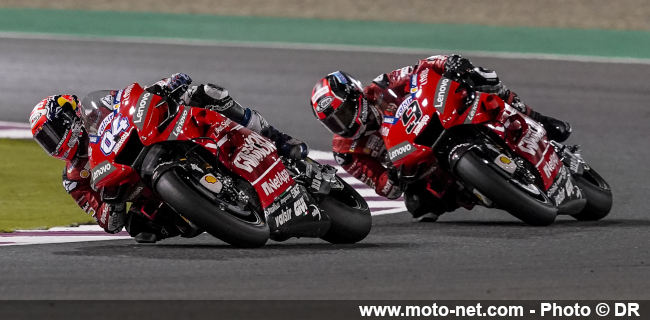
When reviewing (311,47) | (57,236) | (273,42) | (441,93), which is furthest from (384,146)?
(273,42)

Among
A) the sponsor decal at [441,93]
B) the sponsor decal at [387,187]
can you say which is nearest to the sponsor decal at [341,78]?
the sponsor decal at [441,93]

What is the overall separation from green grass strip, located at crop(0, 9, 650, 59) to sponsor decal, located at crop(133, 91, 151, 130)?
38.9 feet

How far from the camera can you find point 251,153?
7.90 m

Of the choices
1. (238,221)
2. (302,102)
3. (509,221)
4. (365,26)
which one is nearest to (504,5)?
(365,26)

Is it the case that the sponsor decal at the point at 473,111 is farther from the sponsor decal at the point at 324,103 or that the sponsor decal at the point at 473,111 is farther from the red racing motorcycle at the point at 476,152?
the sponsor decal at the point at 324,103

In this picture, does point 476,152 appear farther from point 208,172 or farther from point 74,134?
point 74,134

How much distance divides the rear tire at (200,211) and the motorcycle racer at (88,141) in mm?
700

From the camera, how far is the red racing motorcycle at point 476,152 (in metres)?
8.43

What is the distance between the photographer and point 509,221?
9273mm

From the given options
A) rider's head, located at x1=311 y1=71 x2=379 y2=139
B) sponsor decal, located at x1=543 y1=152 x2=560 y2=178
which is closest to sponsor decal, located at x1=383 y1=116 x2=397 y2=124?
rider's head, located at x1=311 y1=71 x2=379 y2=139

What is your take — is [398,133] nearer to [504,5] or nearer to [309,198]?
[309,198]

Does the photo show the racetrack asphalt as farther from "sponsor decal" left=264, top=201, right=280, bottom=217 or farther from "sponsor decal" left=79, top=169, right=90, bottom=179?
"sponsor decal" left=79, top=169, right=90, bottom=179

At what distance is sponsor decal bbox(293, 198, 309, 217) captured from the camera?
7.93 m

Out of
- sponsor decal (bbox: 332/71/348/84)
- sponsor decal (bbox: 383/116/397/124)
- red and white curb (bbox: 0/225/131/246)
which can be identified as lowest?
red and white curb (bbox: 0/225/131/246)
